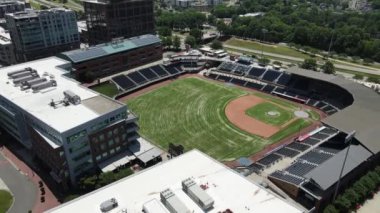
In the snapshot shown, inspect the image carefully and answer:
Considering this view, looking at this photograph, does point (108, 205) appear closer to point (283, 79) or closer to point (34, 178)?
point (34, 178)

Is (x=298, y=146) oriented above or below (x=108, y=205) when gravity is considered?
below

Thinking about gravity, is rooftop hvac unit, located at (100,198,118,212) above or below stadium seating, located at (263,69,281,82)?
above

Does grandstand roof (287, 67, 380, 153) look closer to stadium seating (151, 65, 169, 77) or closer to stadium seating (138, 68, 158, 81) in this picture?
stadium seating (151, 65, 169, 77)

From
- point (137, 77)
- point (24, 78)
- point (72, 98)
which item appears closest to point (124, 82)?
point (137, 77)

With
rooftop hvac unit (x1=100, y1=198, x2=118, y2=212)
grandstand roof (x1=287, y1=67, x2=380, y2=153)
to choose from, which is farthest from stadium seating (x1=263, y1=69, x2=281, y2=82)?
rooftop hvac unit (x1=100, y1=198, x2=118, y2=212)

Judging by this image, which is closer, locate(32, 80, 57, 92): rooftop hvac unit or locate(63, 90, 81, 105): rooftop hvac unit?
locate(63, 90, 81, 105): rooftop hvac unit

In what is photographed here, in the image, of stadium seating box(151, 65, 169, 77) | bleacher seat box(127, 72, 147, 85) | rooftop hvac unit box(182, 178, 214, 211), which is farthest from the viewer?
stadium seating box(151, 65, 169, 77)

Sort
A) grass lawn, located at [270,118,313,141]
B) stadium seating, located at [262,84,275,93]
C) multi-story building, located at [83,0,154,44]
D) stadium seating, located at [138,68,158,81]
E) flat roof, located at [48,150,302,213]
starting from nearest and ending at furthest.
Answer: flat roof, located at [48,150,302,213], grass lawn, located at [270,118,313,141], stadium seating, located at [262,84,275,93], stadium seating, located at [138,68,158,81], multi-story building, located at [83,0,154,44]
